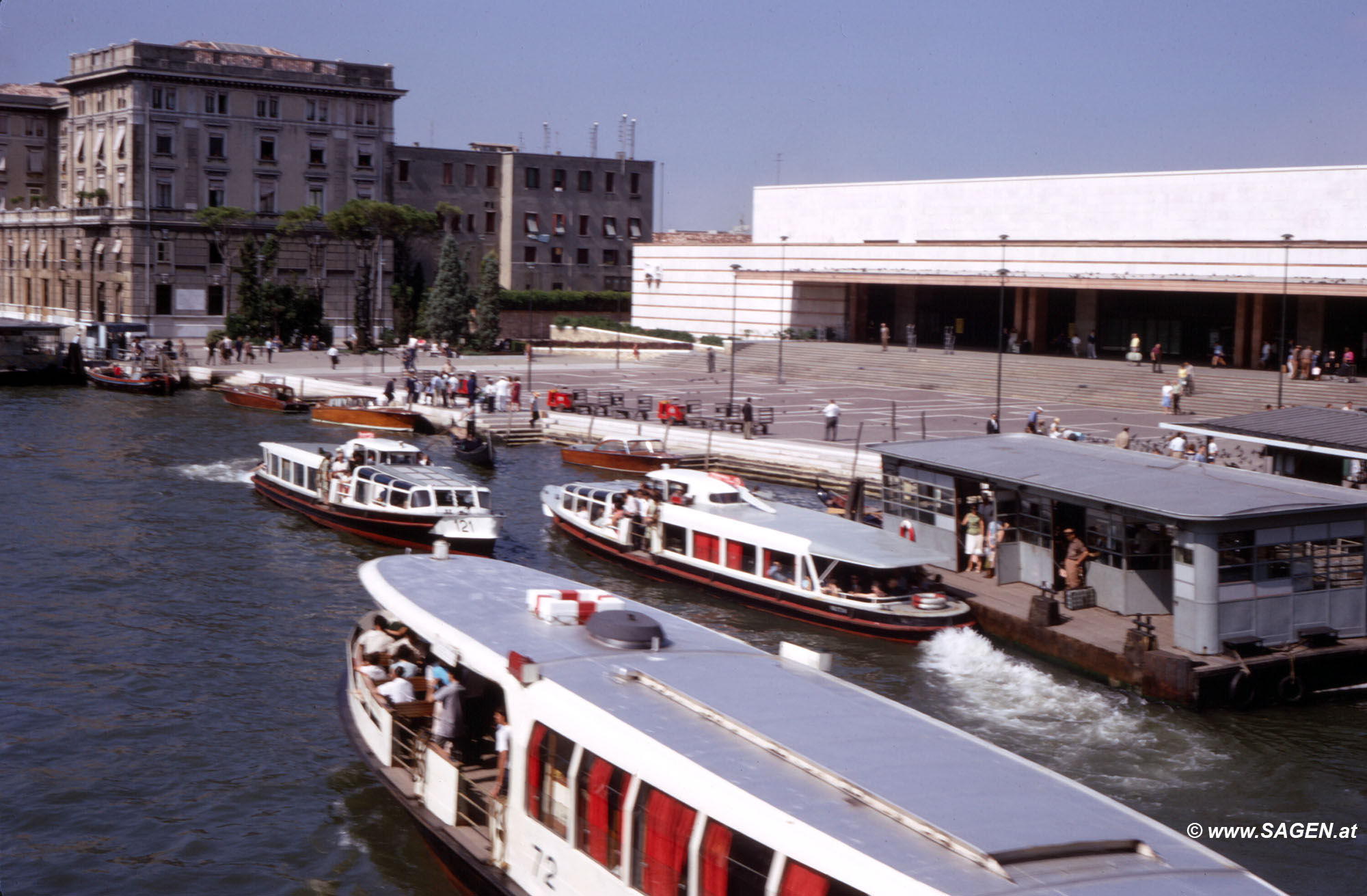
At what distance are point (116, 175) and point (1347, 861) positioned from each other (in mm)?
91827

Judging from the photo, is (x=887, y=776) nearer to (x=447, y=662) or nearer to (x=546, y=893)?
(x=546, y=893)

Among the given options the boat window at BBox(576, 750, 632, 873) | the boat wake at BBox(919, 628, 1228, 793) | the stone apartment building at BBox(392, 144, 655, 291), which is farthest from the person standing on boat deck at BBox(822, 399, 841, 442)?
the stone apartment building at BBox(392, 144, 655, 291)

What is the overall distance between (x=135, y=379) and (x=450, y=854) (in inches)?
2235

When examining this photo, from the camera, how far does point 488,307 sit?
3376 inches

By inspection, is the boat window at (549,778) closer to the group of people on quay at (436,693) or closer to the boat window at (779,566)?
the group of people on quay at (436,693)

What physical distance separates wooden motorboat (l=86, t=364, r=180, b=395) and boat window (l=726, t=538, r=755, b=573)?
4407cm

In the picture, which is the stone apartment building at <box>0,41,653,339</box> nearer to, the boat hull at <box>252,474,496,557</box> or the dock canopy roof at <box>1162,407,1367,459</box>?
the boat hull at <box>252,474,496,557</box>

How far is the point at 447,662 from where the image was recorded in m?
14.7

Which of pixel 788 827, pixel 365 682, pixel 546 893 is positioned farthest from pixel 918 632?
pixel 788 827

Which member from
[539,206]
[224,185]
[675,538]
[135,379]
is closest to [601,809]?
[675,538]

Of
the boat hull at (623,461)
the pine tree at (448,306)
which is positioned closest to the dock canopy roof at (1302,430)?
the boat hull at (623,461)

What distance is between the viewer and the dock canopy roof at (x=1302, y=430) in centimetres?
2738

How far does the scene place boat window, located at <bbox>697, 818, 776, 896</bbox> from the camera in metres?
9.68

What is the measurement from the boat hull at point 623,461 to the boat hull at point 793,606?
1273 centimetres
